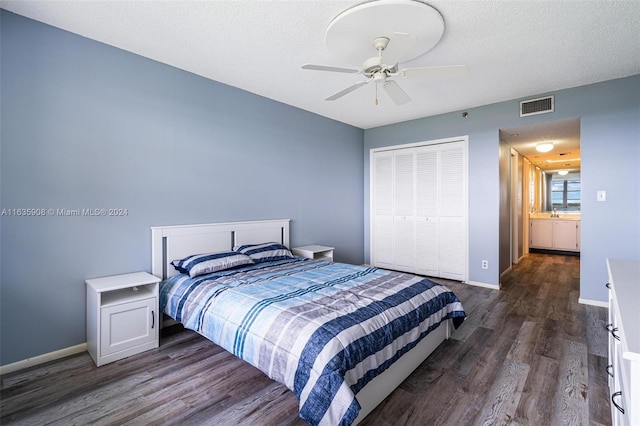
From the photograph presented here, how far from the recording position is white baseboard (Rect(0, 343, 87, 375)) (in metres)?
2.23

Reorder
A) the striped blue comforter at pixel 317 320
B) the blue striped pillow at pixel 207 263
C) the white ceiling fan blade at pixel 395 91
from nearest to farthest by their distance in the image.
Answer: the striped blue comforter at pixel 317 320 → the white ceiling fan blade at pixel 395 91 → the blue striped pillow at pixel 207 263

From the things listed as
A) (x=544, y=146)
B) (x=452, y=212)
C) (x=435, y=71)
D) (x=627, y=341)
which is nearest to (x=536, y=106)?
(x=544, y=146)

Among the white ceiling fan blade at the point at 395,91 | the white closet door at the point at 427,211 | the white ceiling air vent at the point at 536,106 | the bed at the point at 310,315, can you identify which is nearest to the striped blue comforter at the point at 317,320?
the bed at the point at 310,315

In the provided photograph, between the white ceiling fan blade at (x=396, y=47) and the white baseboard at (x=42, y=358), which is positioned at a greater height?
the white ceiling fan blade at (x=396, y=47)

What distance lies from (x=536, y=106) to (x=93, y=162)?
5.07 meters

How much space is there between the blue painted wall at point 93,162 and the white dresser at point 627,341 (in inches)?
131

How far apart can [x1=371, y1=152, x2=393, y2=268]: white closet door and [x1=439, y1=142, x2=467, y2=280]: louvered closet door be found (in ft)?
2.98

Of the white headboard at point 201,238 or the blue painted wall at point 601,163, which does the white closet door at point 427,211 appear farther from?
the white headboard at point 201,238

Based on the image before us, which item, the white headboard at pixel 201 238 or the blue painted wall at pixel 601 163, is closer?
the white headboard at pixel 201 238

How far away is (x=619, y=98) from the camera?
11.3ft

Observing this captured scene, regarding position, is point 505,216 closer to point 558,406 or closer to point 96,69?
point 558,406

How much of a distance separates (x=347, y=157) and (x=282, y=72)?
2413mm

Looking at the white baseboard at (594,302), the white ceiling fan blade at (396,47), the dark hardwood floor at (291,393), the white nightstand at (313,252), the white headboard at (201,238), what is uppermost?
the white ceiling fan blade at (396,47)

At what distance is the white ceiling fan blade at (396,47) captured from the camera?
2.23m
